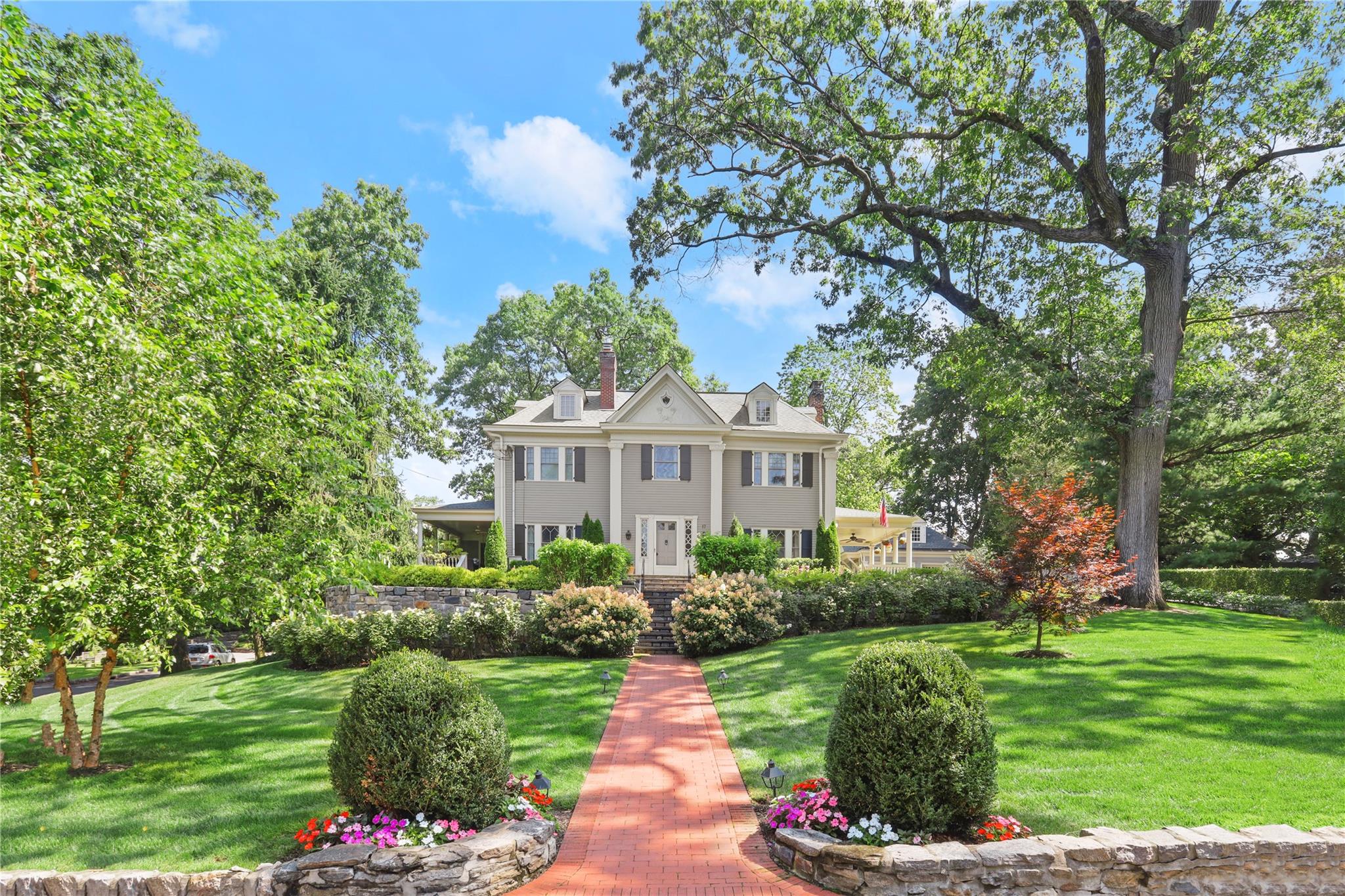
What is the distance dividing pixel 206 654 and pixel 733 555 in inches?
807

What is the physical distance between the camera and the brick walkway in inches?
189

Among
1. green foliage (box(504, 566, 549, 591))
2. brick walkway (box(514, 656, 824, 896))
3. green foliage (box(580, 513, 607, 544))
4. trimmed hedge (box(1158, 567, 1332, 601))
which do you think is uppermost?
green foliage (box(580, 513, 607, 544))

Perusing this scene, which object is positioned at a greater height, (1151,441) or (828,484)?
(1151,441)

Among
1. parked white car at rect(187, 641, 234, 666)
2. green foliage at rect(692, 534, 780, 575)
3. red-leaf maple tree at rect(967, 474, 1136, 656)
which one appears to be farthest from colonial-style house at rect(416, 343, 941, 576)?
red-leaf maple tree at rect(967, 474, 1136, 656)

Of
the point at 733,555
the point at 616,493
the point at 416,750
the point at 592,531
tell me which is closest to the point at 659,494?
the point at 616,493

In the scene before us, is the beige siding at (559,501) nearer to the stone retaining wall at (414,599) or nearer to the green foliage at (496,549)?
the green foliage at (496,549)

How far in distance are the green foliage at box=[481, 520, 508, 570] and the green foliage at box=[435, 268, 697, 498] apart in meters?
14.3

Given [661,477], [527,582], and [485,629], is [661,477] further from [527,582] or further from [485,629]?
[485,629]

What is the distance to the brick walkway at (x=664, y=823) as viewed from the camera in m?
4.80

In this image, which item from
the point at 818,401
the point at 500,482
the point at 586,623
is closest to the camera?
the point at 586,623

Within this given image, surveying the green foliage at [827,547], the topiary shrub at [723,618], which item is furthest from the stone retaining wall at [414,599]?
the green foliage at [827,547]

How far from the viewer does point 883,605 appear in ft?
51.1

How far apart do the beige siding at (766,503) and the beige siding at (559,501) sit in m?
4.44

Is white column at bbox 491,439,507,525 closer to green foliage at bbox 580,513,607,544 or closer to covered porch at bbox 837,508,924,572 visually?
green foliage at bbox 580,513,607,544
